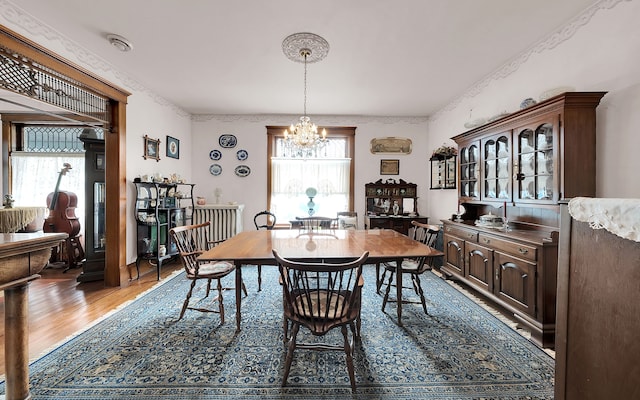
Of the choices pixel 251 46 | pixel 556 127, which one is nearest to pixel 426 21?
pixel 556 127

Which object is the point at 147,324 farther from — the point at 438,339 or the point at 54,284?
the point at 438,339

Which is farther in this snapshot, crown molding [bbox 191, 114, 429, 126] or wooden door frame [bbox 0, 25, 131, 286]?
crown molding [bbox 191, 114, 429, 126]

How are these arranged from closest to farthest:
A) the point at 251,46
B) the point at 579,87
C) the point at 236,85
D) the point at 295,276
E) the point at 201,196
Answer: the point at 295,276
the point at 579,87
the point at 251,46
the point at 236,85
the point at 201,196

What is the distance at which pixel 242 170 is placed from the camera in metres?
5.23

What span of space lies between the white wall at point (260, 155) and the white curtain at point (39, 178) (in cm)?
189

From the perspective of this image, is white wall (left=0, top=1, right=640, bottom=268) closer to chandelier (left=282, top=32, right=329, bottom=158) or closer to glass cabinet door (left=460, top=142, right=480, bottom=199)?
glass cabinet door (left=460, top=142, right=480, bottom=199)

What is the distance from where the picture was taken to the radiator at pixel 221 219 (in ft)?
16.0

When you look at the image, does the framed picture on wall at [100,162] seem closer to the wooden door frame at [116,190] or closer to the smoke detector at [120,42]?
the wooden door frame at [116,190]

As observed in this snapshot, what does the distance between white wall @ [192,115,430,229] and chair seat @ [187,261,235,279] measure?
259 cm

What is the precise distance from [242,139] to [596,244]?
5172 mm

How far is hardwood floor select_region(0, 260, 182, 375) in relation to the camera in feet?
7.21

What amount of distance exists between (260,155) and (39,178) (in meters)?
3.79

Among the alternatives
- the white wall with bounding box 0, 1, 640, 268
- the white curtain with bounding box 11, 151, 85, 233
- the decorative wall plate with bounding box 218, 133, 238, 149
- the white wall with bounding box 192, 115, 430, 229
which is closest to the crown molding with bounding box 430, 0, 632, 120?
the white wall with bounding box 0, 1, 640, 268

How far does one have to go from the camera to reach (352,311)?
1.68 m
